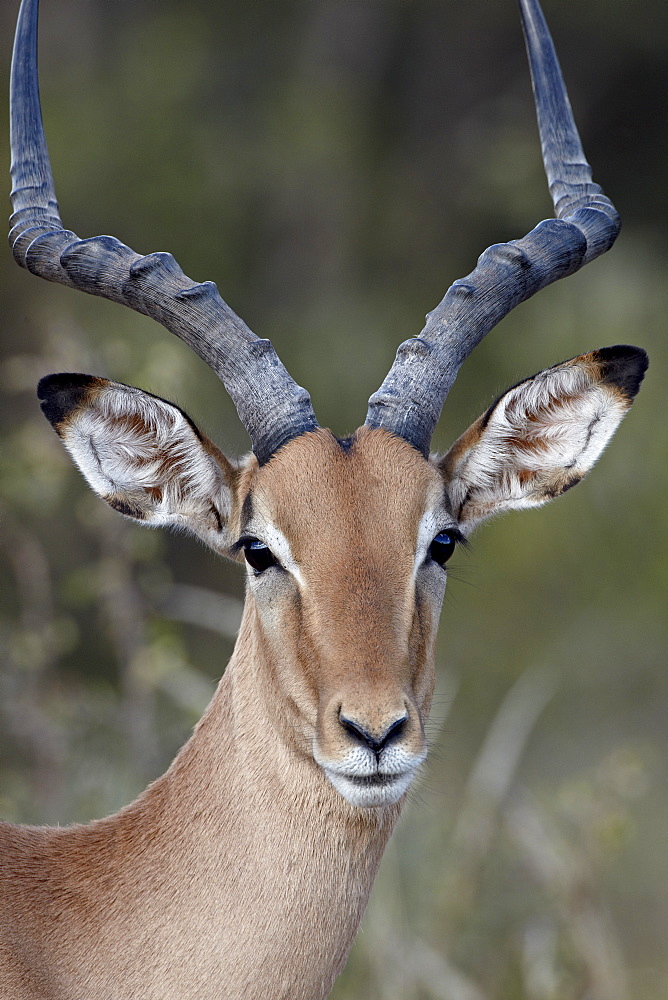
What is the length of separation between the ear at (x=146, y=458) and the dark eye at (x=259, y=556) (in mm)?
426

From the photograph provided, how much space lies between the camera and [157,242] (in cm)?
1628

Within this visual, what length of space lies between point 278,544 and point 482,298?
1.53 m

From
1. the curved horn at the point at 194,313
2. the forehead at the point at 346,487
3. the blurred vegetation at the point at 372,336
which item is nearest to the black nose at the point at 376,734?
the forehead at the point at 346,487

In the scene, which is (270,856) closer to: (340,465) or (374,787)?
(374,787)

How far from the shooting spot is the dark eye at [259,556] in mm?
4551

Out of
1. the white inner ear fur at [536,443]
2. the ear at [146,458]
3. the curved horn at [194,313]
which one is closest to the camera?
the ear at [146,458]

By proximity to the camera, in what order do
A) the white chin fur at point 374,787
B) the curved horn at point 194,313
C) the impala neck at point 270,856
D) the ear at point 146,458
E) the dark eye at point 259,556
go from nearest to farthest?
the white chin fur at point 374,787, the impala neck at point 270,856, the dark eye at point 259,556, the ear at point 146,458, the curved horn at point 194,313

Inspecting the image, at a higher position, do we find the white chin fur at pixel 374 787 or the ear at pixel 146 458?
the ear at pixel 146 458

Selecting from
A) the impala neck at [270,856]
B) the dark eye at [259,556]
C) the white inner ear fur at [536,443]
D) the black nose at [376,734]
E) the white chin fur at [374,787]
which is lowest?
the impala neck at [270,856]

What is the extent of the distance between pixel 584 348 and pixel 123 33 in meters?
9.19

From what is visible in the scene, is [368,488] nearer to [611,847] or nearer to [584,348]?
[611,847]

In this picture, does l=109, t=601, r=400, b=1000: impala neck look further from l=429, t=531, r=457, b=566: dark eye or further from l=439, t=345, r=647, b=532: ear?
l=439, t=345, r=647, b=532: ear

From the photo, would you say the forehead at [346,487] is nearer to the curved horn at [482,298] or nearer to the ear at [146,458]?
the curved horn at [482,298]

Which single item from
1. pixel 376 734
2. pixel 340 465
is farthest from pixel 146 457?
pixel 376 734
